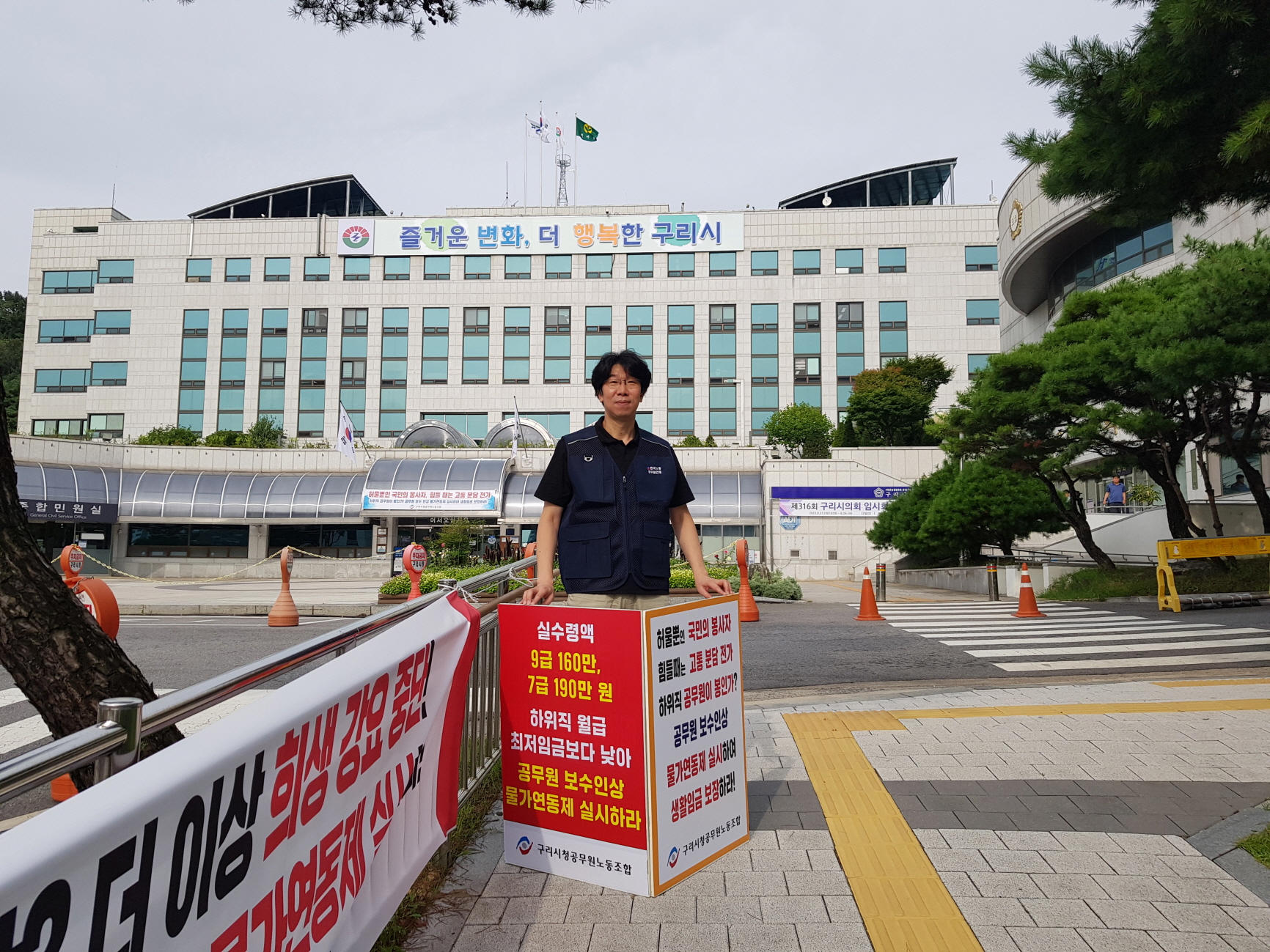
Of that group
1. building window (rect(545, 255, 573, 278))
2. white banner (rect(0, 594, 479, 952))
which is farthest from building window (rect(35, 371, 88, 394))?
white banner (rect(0, 594, 479, 952))

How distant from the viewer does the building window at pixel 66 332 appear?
2093 inches

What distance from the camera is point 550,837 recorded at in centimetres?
339

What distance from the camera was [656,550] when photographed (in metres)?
3.69

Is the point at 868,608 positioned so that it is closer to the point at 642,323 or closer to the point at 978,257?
the point at 642,323

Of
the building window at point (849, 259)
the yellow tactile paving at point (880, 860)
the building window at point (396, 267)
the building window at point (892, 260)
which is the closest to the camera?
the yellow tactile paving at point (880, 860)

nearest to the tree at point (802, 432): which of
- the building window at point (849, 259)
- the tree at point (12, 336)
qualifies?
the building window at point (849, 259)

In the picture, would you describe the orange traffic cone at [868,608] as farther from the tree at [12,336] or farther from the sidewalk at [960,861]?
the tree at [12,336]

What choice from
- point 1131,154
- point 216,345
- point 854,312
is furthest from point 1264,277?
point 216,345

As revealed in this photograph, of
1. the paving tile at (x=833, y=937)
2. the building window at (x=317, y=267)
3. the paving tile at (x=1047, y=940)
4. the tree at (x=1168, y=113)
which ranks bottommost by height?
the paving tile at (x=833, y=937)

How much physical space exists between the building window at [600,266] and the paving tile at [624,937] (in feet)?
169

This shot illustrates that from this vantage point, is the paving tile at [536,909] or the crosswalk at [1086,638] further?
the crosswalk at [1086,638]

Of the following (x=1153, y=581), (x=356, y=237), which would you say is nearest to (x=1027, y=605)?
(x=1153, y=581)

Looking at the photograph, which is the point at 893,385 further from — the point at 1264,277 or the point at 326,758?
the point at 326,758

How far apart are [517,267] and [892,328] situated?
2340 centimetres
